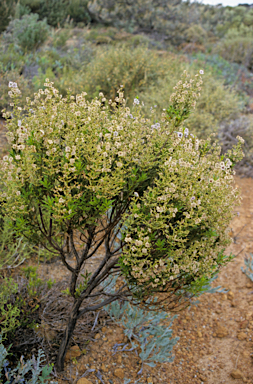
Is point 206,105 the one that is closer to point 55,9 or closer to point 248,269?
point 248,269

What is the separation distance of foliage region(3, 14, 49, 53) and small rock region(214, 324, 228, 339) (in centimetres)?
757

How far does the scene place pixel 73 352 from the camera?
264cm

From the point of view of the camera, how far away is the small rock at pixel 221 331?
3057mm

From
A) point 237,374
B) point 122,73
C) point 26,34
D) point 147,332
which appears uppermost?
point 26,34

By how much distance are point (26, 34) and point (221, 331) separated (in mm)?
8184

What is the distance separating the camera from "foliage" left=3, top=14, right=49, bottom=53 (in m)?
7.93

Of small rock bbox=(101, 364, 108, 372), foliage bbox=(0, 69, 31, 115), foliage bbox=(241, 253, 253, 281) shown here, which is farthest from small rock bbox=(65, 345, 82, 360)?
foliage bbox=(0, 69, 31, 115)

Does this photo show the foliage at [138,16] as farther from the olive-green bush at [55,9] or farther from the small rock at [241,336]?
the small rock at [241,336]

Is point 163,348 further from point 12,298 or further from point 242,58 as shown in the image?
point 242,58

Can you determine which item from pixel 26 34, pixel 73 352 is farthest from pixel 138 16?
pixel 73 352

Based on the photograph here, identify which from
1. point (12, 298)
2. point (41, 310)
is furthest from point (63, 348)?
point (12, 298)

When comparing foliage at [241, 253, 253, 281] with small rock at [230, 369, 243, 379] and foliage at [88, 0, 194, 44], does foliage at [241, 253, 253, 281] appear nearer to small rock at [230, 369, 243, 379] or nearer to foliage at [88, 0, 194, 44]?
small rock at [230, 369, 243, 379]

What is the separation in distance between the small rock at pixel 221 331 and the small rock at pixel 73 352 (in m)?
1.38

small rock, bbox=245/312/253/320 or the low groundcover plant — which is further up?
the low groundcover plant
